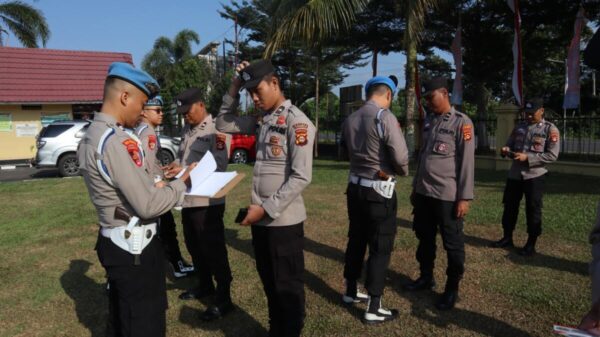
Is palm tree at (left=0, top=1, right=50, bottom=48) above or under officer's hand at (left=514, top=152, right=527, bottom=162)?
above

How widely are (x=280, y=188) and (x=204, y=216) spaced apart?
51.2 inches

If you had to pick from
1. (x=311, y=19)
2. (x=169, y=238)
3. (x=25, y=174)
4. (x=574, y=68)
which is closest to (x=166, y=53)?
(x=25, y=174)

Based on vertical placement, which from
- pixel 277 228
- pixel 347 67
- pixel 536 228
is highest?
pixel 347 67

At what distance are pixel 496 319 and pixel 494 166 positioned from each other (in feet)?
32.1

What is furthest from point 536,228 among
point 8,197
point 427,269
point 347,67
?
point 347,67

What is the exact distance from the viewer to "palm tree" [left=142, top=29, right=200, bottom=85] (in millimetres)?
31062

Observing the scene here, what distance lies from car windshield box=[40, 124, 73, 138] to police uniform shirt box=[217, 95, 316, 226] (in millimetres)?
12498

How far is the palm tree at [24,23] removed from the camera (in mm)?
20625

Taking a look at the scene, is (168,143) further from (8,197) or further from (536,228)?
(536,228)

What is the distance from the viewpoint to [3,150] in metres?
18.4

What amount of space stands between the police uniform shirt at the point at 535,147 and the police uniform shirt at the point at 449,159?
1763 millimetres

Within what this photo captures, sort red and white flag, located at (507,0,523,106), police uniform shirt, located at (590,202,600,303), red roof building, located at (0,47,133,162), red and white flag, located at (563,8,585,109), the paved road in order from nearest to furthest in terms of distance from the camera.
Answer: police uniform shirt, located at (590,202,600,303), red and white flag, located at (507,0,523,106), red and white flag, located at (563,8,585,109), the paved road, red roof building, located at (0,47,133,162)

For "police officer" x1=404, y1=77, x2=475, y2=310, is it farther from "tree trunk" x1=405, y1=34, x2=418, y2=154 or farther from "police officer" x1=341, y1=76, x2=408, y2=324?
"tree trunk" x1=405, y1=34, x2=418, y2=154

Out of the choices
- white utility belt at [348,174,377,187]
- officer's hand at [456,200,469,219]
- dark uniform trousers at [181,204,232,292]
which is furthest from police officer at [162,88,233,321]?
officer's hand at [456,200,469,219]
